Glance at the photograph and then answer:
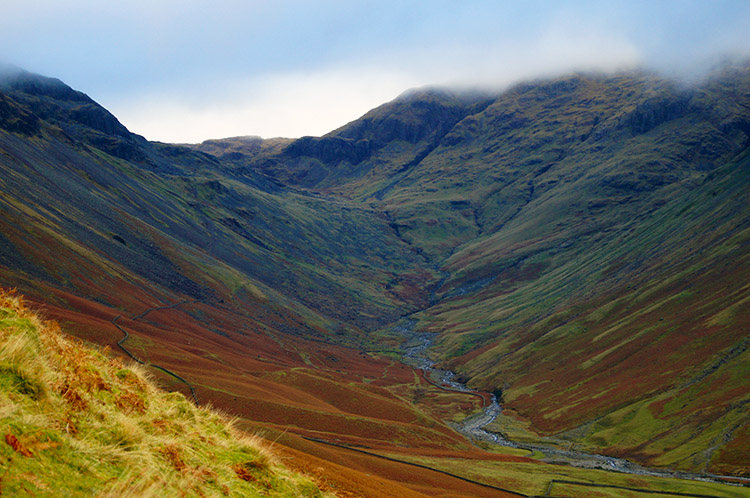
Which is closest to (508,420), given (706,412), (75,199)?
(706,412)

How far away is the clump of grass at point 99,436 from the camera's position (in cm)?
792

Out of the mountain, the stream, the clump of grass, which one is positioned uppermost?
the clump of grass

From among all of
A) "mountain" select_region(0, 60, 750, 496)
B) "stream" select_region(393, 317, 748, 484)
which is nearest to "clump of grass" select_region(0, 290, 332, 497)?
"mountain" select_region(0, 60, 750, 496)

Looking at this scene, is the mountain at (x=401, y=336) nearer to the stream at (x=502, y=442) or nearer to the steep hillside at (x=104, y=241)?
the steep hillside at (x=104, y=241)

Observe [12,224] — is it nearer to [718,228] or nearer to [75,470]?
[75,470]

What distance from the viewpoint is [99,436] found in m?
9.61

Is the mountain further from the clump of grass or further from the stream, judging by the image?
the clump of grass

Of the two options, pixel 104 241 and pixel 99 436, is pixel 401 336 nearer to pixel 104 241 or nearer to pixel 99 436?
pixel 104 241

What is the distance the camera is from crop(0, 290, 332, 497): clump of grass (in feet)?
26.0

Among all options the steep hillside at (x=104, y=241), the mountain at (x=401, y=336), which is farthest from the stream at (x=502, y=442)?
the steep hillside at (x=104, y=241)

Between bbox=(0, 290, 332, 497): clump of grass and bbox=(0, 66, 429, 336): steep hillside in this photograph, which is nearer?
bbox=(0, 290, 332, 497): clump of grass

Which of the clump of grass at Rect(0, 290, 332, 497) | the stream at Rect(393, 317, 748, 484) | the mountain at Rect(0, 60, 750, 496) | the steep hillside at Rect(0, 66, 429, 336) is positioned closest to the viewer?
the clump of grass at Rect(0, 290, 332, 497)

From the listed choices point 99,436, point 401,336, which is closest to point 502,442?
point 99,436

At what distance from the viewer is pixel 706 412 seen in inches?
3241
